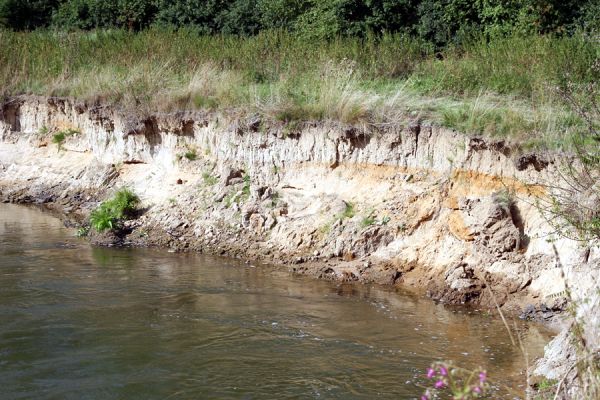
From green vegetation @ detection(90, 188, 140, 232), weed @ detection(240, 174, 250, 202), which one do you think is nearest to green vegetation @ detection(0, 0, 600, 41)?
weed @ detection(240, 174, 250, 202)

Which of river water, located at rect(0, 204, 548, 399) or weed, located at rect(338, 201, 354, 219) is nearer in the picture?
river water, located at rect(0, 204, 548, 399)

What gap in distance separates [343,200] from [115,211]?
4.16m

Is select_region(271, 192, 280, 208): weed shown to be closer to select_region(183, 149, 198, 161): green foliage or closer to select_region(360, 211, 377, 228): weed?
select_region(360, 211, 377, 228): weed

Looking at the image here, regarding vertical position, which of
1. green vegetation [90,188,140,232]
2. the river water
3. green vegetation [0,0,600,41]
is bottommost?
the river water

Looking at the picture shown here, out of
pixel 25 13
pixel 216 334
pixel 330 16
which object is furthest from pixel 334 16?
pixel 25 13

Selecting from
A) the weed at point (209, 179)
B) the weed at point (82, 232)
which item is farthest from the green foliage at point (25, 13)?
the weed at point (209, 179)

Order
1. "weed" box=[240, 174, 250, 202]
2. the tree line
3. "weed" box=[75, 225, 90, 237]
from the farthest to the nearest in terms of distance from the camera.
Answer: the tree line, "weed" box=[75, 225, 90, 237], "weed" box=[240, 174, 250, 202]

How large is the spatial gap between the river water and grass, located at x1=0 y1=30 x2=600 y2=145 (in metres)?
2.81

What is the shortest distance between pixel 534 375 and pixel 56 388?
14.3 feet

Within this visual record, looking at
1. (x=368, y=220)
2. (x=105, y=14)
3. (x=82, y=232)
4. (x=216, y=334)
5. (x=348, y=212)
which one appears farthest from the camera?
(x=105, y=14)

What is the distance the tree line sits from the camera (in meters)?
16.9

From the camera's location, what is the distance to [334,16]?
61.4 feet

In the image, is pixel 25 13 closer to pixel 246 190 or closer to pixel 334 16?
pixel 334 16

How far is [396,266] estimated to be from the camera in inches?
455
